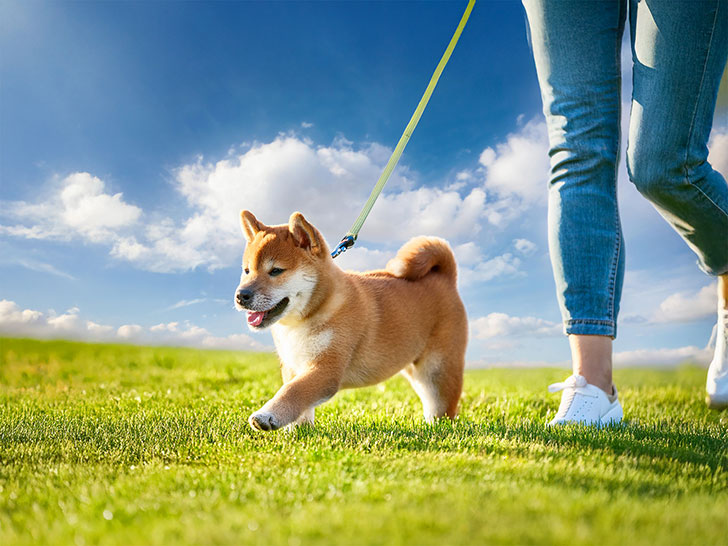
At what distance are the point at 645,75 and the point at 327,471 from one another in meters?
2.36

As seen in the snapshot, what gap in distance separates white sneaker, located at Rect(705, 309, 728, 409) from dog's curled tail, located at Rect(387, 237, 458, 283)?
66.2 inches

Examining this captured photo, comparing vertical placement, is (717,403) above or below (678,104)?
below

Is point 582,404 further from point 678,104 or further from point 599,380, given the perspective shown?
point 678,104

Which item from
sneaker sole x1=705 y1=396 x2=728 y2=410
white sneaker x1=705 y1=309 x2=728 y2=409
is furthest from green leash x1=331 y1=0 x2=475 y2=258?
sneaker sole x1=705 y1=396 x2=728 y2=410

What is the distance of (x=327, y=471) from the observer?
76.4 inches

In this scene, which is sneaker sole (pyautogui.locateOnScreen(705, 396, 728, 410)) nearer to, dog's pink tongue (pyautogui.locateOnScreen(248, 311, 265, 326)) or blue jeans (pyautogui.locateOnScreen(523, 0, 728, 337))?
blue jeans (pyautogui.locateOnScreen(523, 0, 728, 337))

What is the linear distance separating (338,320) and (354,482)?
146cm

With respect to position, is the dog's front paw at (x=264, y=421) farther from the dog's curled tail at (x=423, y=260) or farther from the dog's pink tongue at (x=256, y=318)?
the dog's curled tail at (x=423, y=260)

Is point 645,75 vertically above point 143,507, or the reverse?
point 645,75

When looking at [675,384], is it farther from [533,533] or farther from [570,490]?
[533,533]

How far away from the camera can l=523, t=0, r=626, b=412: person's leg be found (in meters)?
3.05

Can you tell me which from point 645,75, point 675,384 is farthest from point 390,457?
point 675,384

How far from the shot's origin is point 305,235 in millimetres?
3219

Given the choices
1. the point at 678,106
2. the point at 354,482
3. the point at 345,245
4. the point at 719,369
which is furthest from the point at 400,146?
the point at 719,369
